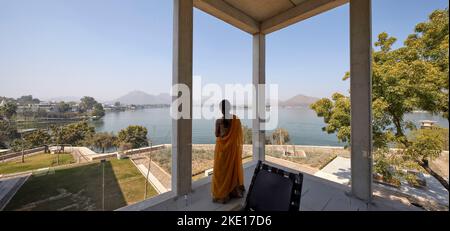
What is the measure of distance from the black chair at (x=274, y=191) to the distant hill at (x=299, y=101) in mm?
2658

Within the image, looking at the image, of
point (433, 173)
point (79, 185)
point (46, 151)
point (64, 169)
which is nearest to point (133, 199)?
point (79, 185)

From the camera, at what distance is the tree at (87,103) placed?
6.80 ft

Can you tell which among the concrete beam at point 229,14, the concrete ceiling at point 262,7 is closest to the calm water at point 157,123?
the concrete beam at point 229,14

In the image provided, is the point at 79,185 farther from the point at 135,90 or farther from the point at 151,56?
the point at 151,56

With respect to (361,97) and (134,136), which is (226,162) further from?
(361,97)

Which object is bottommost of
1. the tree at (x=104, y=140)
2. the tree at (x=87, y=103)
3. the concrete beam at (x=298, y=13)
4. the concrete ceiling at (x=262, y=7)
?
the tree at (x=104, y=140)

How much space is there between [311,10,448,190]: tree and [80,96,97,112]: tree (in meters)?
4.81

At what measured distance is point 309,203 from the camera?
2.12 m

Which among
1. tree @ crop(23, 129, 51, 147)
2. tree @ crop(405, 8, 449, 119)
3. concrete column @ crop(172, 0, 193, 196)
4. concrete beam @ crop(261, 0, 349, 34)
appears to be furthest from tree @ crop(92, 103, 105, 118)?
tree @ crop(405, 8, 449, 119)

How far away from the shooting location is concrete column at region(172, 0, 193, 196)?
223cm

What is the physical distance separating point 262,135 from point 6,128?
385 centimetres

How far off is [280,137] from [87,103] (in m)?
4.07

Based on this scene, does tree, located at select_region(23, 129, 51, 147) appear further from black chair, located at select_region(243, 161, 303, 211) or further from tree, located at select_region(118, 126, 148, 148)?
black chair, located at select_region(243, 161, 303, 211)

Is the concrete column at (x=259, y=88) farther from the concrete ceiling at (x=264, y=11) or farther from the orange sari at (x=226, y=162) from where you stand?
the orange sari at (x=226, y=162)
